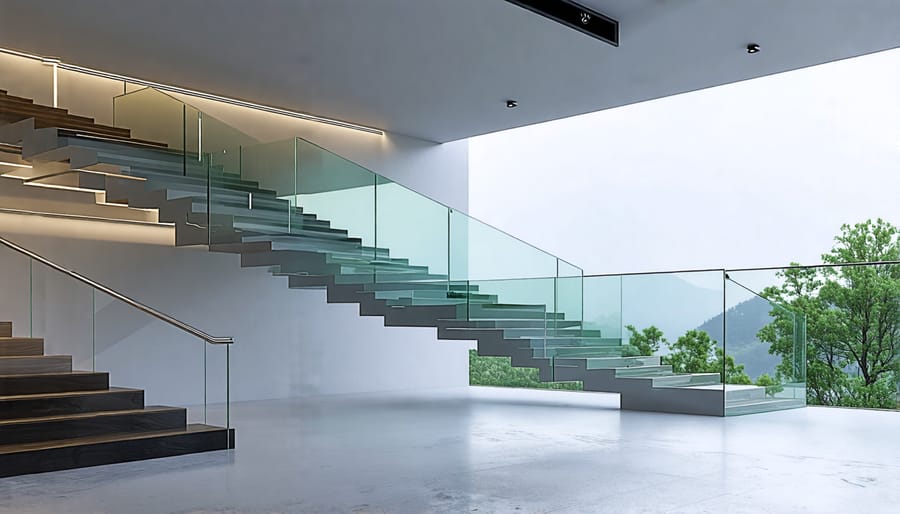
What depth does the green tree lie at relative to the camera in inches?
406

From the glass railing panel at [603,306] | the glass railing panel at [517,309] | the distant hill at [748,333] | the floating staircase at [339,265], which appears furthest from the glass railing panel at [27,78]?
the distant hill at [748,333]

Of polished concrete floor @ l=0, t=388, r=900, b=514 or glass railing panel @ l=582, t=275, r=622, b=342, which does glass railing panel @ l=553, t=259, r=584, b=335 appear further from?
polished concrete floor @ l=0, t=388, r=900, b=514

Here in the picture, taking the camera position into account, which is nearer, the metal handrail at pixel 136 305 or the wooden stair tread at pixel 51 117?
the metal handrail at pixel 136 305

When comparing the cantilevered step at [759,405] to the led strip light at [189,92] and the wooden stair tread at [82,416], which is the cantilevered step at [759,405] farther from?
the led strip light at [189,92]

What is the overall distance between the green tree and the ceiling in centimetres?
285

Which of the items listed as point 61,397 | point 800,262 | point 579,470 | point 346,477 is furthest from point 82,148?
point 800,262

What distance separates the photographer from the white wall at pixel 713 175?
72.2 feet

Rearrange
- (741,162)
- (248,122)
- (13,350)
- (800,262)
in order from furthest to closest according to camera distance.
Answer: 1. (741,162)
2. (800,262)
3. (248,122)
4. (13,350)

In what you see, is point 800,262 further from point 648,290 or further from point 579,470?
point 579,470

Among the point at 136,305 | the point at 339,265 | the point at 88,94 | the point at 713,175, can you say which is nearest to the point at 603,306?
the point at 339,265

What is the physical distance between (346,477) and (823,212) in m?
19.0

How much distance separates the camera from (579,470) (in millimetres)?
5934

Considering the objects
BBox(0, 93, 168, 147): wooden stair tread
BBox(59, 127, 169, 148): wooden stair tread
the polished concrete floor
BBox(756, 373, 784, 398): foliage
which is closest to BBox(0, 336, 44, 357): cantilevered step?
the polished concrete floor

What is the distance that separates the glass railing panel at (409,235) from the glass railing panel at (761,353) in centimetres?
328
